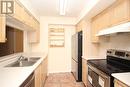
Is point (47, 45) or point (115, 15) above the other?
point (115, 15)

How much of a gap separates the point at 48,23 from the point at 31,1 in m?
1.82

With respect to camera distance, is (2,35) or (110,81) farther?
(110,81)

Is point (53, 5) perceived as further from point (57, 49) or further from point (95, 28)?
point (57, 49)

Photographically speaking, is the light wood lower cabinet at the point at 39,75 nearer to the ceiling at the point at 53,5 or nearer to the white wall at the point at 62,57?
the ceiling at the point at 53,5

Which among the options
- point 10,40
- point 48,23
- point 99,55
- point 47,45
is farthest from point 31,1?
point 99,55

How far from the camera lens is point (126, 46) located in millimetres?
2486

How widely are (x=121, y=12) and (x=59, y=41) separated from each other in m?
3.49

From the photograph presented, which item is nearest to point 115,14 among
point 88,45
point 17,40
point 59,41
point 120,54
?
point 120,54

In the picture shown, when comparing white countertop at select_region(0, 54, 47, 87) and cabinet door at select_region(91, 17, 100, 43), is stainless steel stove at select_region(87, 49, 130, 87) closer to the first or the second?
cabinet door at select_region(91, 17, 100, 43)

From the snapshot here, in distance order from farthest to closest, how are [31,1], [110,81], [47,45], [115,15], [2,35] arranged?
[47,45] → [31,1] → [115,15] → [110,81] → [2,35]

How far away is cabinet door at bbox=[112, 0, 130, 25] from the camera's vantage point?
1.94 meters

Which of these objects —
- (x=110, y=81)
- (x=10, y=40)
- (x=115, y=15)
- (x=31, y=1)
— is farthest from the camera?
(x=31, y=1)

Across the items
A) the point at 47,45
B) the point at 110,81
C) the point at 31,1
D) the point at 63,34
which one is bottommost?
the point at 110,81

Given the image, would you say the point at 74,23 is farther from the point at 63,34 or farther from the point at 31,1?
the point at 31,1
